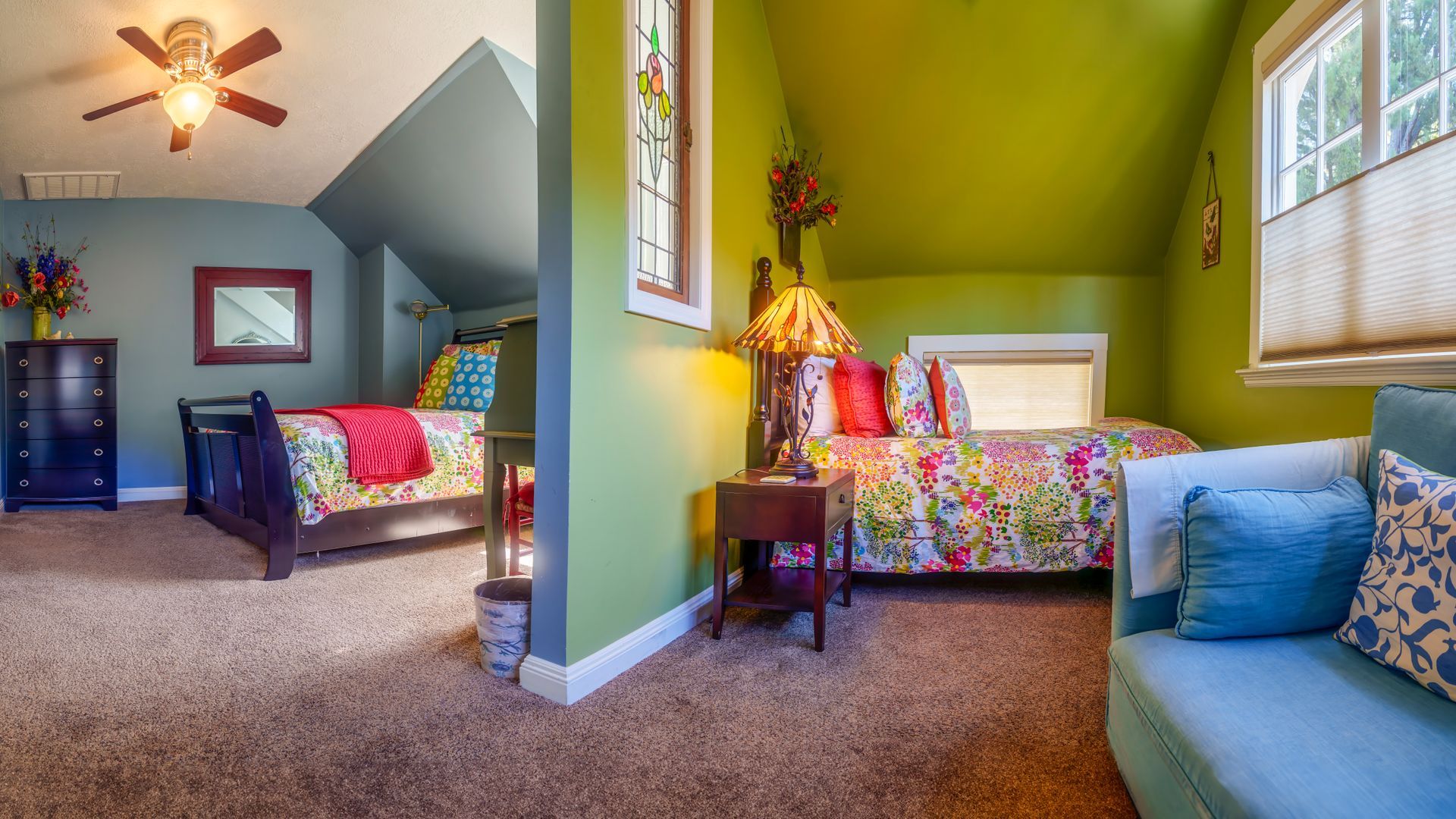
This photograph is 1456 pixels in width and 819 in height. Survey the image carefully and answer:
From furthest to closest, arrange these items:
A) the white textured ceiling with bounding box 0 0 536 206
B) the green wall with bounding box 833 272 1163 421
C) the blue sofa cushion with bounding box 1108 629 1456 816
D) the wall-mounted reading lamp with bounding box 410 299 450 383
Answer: the wall-mounted reading lamp with bounding box 410 299 450 383
the green wall with bounding box 833 272 1163 421
the white textured ceiling with bounding box 0 0 536 206
the blue sofa cushion with bounding box 1108 629 1456 816

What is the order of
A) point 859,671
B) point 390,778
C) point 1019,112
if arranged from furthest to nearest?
point 1019,112 → point 859,671 → point 390,778

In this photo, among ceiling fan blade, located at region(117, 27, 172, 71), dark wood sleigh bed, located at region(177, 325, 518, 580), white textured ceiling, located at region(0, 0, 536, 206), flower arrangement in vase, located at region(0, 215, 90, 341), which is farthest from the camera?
flower arrangement in vase, located at region(0, 215, 90, 341)

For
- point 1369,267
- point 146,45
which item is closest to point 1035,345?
point 1369,267

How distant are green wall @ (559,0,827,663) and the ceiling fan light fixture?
2266 millimetres

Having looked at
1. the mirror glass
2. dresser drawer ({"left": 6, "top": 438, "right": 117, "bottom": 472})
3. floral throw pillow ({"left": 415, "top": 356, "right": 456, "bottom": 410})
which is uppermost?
the mirror glass

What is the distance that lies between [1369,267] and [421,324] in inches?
225

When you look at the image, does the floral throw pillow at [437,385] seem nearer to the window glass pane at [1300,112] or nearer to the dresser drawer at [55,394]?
the dresser drawer at [55,394]

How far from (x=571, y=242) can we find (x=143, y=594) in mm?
2403

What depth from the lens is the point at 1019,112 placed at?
3111mm

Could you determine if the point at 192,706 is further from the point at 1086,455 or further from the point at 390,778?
the point at 1086,455

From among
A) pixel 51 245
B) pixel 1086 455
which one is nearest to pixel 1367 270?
pixel 1086 455

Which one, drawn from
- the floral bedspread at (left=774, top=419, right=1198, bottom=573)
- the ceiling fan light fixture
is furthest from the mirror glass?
the floral bedspread at (left=774, top=419, right=1198, bottom=573)

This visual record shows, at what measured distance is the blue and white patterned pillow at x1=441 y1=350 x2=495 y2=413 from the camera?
165 inches

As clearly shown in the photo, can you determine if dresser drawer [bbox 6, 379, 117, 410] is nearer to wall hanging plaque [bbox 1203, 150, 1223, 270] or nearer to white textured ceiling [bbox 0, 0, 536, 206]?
white textured ceiling [bbox 0, 0, 536, 206]
